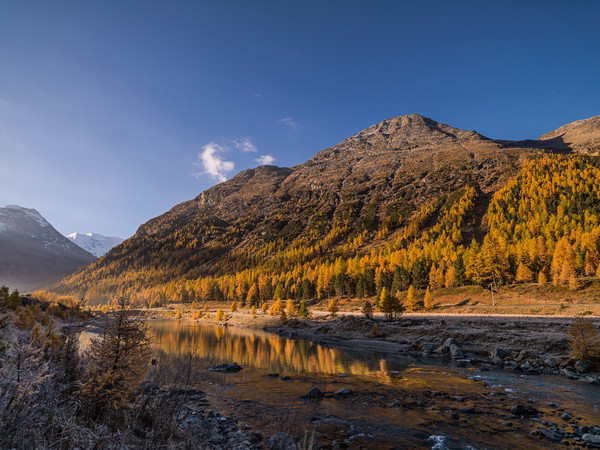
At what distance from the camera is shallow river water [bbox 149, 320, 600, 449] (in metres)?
13.6

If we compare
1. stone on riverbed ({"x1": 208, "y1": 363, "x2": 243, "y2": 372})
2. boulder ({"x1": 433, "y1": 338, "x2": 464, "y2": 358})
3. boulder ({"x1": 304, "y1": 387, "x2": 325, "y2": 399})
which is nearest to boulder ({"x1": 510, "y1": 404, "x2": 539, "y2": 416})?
boulder ({"x1": 304, "y1": 387, "x2": 325, "y2": 399})

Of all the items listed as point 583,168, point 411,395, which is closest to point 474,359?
point 411,395

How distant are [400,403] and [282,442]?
33.3 feet

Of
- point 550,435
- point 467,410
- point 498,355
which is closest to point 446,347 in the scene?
point 498,355

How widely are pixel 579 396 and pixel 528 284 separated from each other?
56843mm

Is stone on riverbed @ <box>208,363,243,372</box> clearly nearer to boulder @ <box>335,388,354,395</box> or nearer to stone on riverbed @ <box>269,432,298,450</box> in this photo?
boulder @ <box>335,388,354,395</box>

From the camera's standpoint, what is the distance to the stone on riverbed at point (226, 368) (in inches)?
1113

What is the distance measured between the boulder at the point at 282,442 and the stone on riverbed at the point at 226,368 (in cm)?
1798

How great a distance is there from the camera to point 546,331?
3531 centimetres

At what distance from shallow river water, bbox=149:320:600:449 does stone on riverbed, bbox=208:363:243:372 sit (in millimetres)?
1357

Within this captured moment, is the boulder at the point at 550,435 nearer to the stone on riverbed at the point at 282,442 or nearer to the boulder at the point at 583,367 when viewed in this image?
the stone on riverbed at the point at 282,442

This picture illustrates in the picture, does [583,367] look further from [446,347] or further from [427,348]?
[427,348]

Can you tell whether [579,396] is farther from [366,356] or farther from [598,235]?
[598,235]

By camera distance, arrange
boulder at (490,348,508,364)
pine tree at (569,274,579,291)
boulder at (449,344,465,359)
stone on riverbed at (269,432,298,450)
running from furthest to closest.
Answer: pine tree at (569,274,579,291)
boulder at (449,344,465,359)
boulder at (490,348,508,364)
stone on riverbed at (269,432,298,450)
